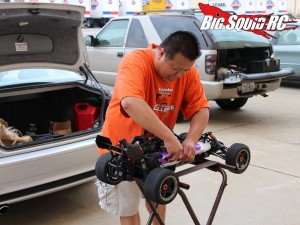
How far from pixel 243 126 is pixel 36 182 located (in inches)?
163

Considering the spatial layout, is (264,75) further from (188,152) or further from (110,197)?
(188,152)

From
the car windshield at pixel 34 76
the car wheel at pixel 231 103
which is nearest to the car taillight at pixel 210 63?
the car wheel at pixel 231 103

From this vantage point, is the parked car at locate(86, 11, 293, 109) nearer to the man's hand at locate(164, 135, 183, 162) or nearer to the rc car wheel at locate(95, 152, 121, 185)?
the man's hand at locate(164, 135, 183, 162)

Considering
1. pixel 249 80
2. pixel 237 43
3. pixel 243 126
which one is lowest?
pixel 243 126

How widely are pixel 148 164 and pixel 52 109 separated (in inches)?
105

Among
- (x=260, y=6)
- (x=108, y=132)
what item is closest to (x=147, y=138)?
(x=108, y=132)

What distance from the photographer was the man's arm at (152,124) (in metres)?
2.07

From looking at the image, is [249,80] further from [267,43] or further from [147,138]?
[147,138]

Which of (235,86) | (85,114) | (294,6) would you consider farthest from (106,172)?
(294,6)

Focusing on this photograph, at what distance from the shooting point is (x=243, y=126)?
6.54m

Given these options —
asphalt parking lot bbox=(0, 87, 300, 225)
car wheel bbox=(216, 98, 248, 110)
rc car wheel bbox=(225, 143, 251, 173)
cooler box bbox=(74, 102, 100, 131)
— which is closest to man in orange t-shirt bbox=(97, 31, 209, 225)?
rc car wheel bbox=(225, 143, 251, 173)

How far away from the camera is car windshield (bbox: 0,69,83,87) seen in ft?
13.4

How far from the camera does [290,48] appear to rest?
9586 mm

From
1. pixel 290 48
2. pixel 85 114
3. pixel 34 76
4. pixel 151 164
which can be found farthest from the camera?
pixel 290 48
